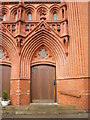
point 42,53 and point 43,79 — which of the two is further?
point 42,53

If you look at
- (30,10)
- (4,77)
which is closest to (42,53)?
(4,77)

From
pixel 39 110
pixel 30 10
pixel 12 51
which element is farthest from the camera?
A: pixel 30 10

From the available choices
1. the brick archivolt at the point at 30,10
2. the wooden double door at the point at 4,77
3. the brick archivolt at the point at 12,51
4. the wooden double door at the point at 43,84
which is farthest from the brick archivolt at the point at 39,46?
the brick archivolt at the point at 30,10

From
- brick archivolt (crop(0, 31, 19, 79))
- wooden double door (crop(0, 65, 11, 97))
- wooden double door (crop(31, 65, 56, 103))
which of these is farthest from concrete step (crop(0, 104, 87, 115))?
brick archivolt (crop(0, 31, 19, 79))

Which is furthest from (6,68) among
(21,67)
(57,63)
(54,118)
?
(54,118)

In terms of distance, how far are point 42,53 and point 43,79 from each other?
173cm

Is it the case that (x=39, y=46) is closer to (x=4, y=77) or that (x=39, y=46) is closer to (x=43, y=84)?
(x=43, y=84)

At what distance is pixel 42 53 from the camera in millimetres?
7973

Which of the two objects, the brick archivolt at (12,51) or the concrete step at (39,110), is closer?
the concrete step at (39,110)

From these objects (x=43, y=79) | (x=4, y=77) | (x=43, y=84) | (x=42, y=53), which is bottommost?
(x=43, y=84)

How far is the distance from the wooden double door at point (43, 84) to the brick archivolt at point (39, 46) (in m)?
0.57

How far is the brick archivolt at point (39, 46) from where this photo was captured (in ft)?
24.2

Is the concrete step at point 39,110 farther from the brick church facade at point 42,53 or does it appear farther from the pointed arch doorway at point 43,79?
the pointed arch doorway at point 43,79

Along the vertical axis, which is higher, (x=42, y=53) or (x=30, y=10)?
(x=30, y=10)
